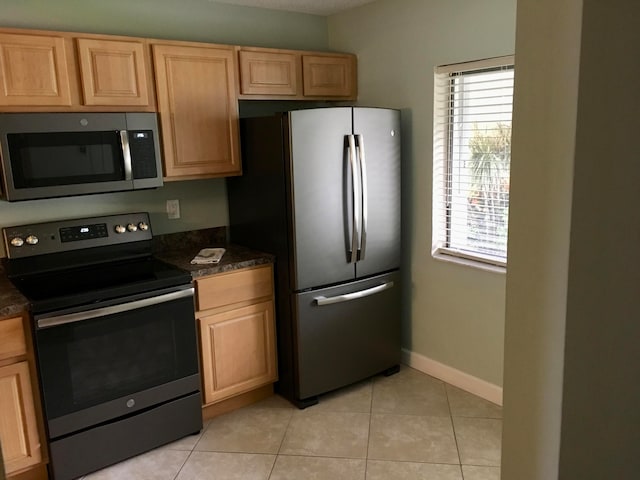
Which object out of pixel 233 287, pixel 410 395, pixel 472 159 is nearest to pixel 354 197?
pixel 472 159

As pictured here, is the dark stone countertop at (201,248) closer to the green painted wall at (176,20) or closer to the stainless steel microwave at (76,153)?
the stainless steel microwave at (76,153)

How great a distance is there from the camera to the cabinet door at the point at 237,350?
290cm

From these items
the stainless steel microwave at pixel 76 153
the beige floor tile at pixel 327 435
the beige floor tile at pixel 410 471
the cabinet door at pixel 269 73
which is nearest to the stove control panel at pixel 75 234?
the stainless steel microwave at pixel 76 153

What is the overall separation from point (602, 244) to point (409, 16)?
2559 millimetres

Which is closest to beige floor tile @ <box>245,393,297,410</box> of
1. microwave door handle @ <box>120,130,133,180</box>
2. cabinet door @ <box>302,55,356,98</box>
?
microwave door handle @ <box>120,130,133,180</box>

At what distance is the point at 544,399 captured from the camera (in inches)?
41.9

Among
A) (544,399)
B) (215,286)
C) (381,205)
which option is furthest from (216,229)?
(544,399)

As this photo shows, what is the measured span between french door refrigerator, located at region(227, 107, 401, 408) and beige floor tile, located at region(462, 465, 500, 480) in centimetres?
92

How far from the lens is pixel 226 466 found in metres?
2.59

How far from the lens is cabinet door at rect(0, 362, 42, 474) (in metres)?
2.31

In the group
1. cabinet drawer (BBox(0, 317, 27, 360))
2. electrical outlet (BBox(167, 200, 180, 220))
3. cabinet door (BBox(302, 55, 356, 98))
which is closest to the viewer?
cabinet drawer (BBox(0, 317, 27, 360))

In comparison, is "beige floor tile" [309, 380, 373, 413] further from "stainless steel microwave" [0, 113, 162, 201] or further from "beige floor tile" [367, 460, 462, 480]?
"stainless steel microwave" [0, 113, 162, 201]

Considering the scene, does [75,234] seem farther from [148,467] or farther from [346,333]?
[346,333]

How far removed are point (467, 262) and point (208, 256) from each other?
1462 mm
